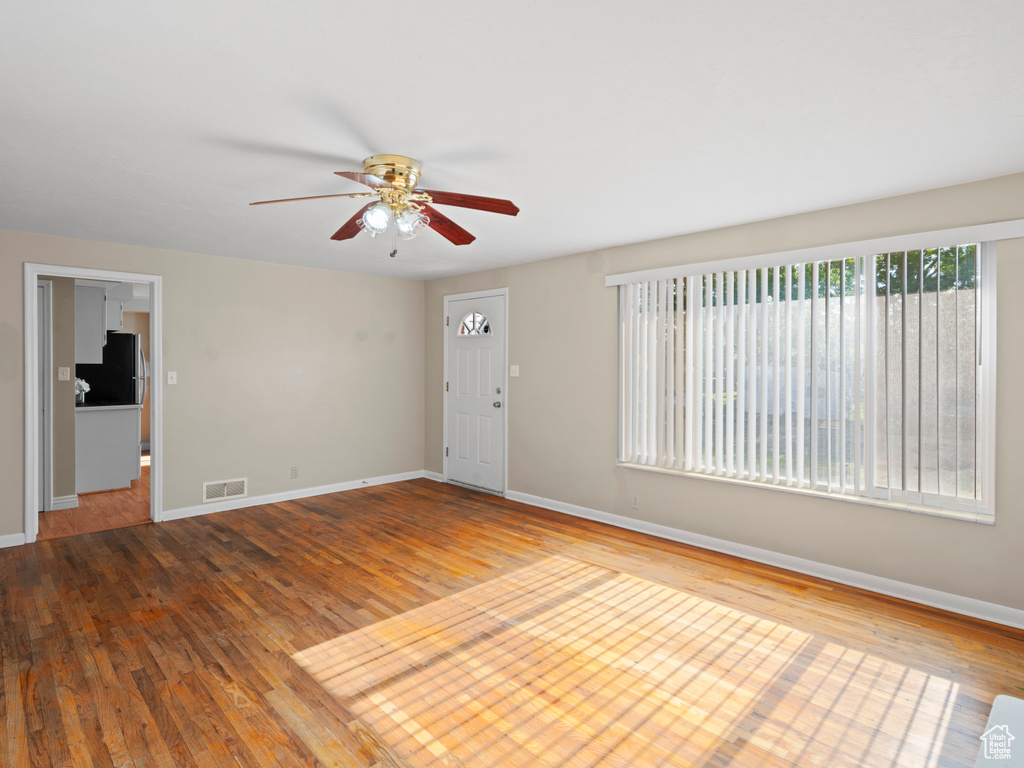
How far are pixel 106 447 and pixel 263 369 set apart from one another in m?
2.24

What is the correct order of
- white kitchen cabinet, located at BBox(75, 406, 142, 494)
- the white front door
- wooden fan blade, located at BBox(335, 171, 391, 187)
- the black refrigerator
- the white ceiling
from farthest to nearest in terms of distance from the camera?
the black refrigerator → white kitchen cabinet, located at BBox(75, 406, 142, 494) → the white front door → wooden fan blade, located at BBox(335, 171, 391, 187) → the white ceiling

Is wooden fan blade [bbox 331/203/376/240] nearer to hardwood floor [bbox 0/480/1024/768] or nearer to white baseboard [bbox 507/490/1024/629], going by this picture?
hardwood floor [bbox 0/480/1024/768]

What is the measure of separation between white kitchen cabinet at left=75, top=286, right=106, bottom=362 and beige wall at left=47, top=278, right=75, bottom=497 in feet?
2.88

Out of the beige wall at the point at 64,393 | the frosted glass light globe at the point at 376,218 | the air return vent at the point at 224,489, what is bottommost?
the air return vent at the point at 224,489

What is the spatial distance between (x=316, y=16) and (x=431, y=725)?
2.45 m

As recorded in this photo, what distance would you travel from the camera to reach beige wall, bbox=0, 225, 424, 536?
4.20 m

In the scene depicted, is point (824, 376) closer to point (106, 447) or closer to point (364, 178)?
point (364, 178)

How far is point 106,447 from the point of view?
6.00 meters

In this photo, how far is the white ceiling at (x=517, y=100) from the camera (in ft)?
5.33

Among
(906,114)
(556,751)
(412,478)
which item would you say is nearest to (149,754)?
(556,751)

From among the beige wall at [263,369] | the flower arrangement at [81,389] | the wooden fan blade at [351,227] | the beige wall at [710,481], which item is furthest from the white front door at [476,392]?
the flower arrangement at [81,389]

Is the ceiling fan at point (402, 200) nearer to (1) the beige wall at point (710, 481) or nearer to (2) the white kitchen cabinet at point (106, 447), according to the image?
(1) the beige wall at point (710, 481)

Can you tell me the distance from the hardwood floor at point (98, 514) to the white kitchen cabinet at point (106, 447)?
142mm

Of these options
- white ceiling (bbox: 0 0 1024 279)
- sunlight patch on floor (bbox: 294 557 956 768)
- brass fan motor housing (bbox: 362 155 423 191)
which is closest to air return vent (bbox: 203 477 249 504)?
white ceiling (bbox: 0 0 1024 279)
